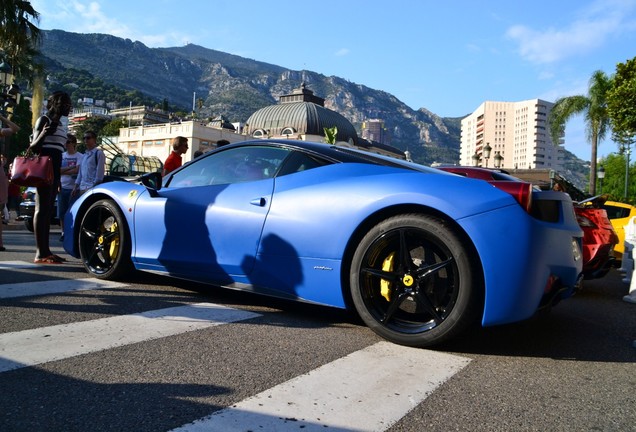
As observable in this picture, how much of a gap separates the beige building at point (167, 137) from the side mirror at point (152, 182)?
76118mm

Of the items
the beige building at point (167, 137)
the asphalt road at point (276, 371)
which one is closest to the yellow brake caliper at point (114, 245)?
the asphalt road at point (276, 371)

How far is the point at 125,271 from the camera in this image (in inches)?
166

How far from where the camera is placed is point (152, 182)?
4164 mm

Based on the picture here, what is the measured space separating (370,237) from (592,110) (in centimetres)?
3410

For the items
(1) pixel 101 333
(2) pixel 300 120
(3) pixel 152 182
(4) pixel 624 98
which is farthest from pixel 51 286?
(2) pixel 300 120

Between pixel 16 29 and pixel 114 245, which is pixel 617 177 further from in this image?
pixel 114 245

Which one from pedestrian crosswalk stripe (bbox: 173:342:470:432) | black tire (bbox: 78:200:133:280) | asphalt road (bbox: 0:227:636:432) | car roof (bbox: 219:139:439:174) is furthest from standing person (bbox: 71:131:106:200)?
pedestrian crosswalk stripe (bbox: 173:342:470:432)

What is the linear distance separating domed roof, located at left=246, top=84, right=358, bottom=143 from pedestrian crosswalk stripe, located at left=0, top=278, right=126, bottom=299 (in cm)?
11370

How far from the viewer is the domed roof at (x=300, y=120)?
120 metres

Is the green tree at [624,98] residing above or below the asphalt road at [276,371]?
above

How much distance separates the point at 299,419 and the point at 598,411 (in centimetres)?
116

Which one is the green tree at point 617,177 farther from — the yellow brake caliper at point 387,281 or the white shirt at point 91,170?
the yellow brake caliper at point 387,281

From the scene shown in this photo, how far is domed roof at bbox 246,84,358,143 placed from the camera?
12012cm

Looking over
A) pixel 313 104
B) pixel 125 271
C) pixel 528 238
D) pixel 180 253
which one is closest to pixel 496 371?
pixel 528 238
